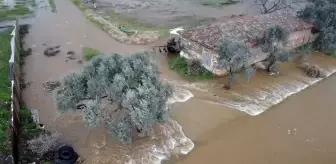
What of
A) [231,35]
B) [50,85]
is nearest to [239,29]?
[231,35]

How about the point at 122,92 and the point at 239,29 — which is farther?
the point at 239,29

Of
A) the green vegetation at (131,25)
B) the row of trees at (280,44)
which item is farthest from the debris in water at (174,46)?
the row of trees at (280,44)

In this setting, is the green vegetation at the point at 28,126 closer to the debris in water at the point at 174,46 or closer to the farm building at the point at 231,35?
the debris in water at the point at 174,46

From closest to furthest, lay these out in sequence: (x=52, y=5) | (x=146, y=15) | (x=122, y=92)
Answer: (x=122, y=92), (x=146, y=15), (x=52, y=5)

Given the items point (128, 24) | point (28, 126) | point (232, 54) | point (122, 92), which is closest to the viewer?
point (122, 92)

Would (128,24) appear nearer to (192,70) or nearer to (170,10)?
(170,10)

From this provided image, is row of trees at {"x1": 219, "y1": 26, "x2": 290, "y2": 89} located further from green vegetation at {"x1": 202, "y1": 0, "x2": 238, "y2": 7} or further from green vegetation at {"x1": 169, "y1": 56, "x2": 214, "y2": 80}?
green vegetation at {"x1": 202, "y1": 0, "x2": 238, "y2": 7}
